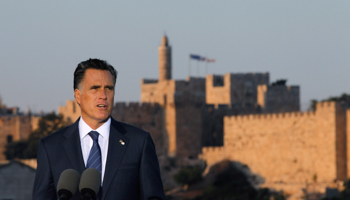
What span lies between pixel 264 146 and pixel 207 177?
4.21 metres

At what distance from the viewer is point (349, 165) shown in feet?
122

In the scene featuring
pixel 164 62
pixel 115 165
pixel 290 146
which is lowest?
Answer: pixel 290 146

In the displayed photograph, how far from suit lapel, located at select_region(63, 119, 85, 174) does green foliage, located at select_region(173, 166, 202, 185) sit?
135 feet

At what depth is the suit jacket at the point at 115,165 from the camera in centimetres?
439

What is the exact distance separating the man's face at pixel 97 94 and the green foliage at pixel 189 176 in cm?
4125

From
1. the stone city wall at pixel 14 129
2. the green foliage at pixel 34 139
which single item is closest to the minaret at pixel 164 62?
the green foliage at pixel 34 139

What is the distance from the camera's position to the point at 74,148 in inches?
176

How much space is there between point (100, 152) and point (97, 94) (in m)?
0.33

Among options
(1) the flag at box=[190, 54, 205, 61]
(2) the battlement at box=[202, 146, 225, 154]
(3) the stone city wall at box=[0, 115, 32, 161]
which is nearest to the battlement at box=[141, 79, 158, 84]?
(1) the flag at box=[190, 54, 205, 61]

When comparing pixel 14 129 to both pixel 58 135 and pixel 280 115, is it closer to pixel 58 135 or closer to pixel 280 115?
pixel 280 115

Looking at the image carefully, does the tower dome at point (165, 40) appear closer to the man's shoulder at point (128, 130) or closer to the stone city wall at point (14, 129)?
the stone city wall at point (14, 129)

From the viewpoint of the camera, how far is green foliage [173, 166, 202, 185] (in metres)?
45.5

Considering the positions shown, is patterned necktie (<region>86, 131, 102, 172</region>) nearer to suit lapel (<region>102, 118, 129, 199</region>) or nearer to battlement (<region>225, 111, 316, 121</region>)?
suit lapel (<region>102, 118, 129, 199</region>)

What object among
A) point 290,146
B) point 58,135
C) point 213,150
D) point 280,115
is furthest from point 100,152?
point 213,150
